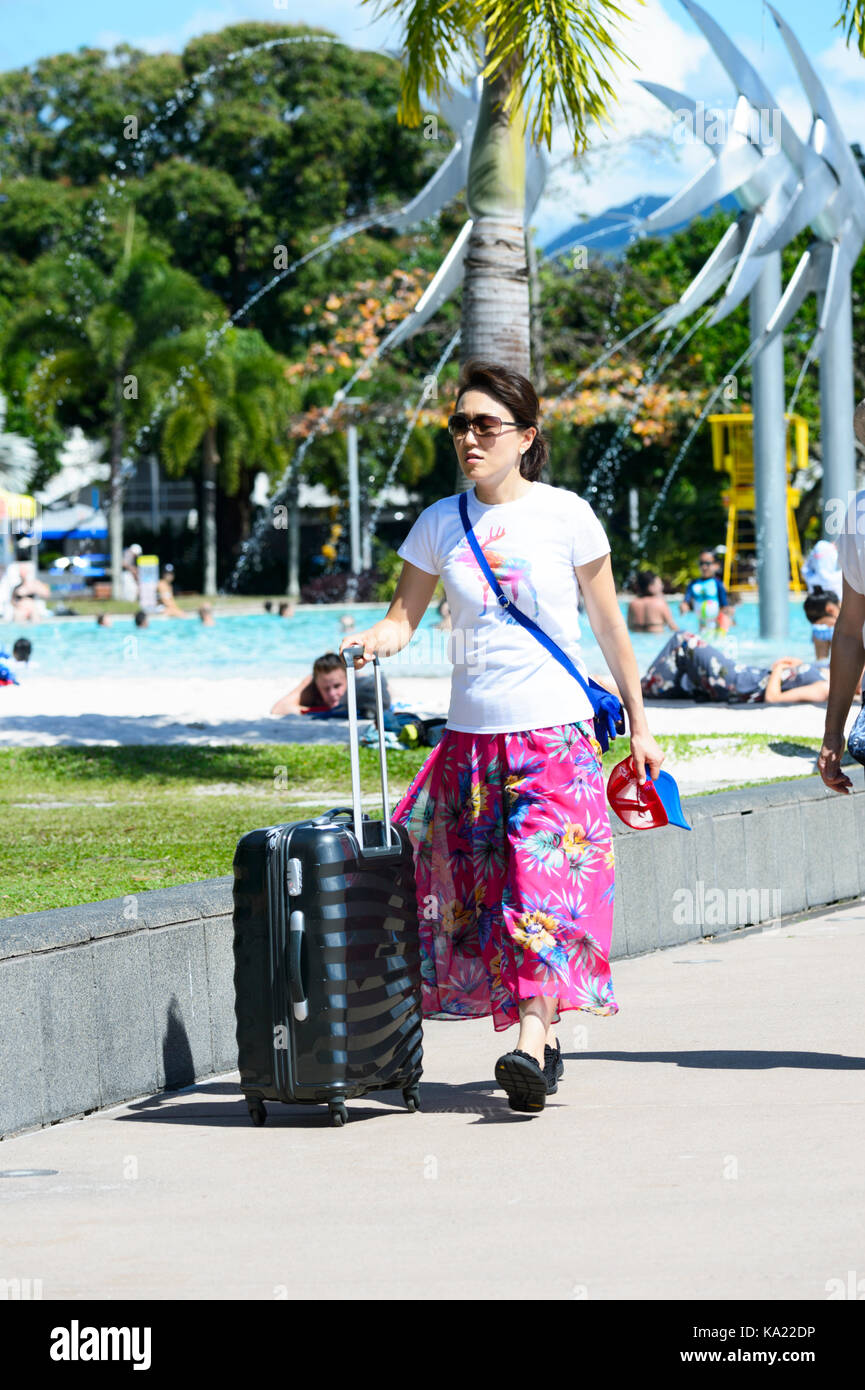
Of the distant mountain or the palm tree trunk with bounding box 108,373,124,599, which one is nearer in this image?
the distant mountain

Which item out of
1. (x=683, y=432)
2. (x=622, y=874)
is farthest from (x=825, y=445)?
(x=683, y=432)

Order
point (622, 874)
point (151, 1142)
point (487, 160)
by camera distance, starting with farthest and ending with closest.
A: point (487, 160), point (622, 874), point (151, 1142)

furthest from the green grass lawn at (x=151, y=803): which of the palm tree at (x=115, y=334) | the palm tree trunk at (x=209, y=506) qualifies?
the palm tree trunk at (x=209, y=506)

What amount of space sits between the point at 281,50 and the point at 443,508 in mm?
48576

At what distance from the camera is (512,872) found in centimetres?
512

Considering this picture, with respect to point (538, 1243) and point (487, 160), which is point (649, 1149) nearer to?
point (538, 1243)

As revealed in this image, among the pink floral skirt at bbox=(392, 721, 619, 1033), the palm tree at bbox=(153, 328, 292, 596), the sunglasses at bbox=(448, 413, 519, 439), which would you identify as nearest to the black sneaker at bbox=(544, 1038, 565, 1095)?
the pink floral skirt at bbox=(392, 721, 619, 1033)

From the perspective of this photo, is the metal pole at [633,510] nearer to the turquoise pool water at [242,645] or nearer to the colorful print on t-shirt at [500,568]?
the turquoise pool water at [242,645]

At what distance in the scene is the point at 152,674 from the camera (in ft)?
76.1

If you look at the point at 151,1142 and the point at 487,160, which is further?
the point at 487,160

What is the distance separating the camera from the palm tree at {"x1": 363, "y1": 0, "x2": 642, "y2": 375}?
37.8 ft

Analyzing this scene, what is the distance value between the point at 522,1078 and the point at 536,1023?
16cm

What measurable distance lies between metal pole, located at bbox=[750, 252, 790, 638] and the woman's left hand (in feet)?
55.7

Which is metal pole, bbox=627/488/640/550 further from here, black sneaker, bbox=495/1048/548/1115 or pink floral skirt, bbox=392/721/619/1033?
black sneaker, bbox=495/1048/548/1115
